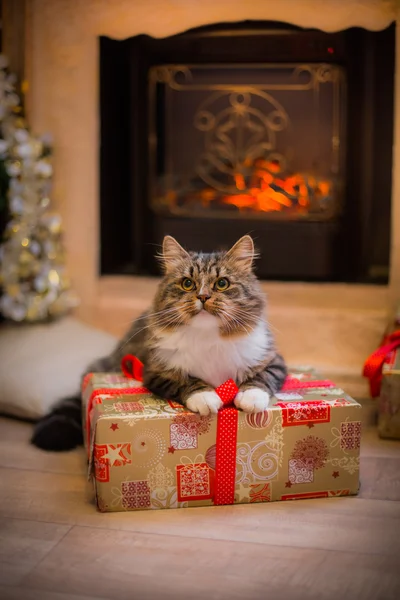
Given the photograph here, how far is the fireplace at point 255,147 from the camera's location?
290cm

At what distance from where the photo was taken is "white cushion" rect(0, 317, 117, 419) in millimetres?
2555

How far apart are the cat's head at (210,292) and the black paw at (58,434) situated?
478 mm

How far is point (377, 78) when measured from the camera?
9.35 feet

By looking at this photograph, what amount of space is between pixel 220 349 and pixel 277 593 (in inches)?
24.6

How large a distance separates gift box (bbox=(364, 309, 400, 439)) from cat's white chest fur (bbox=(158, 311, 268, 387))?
58cm

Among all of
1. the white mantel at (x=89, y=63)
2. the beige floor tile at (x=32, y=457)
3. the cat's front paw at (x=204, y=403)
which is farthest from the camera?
the white mantel at (x=89, y=63)

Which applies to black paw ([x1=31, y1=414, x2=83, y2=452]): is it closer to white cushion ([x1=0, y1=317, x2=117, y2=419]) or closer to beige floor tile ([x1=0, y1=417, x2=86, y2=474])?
beige floor tile ([x1=0, y1=417, x2=86, y2=474])

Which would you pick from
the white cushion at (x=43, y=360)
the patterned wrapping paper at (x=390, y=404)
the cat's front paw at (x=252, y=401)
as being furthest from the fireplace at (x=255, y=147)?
the cat's front paw at (x=252, y=401)

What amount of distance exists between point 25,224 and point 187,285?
1187mm

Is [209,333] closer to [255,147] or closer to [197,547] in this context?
[197,547]

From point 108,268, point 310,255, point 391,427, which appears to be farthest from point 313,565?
point 108,268

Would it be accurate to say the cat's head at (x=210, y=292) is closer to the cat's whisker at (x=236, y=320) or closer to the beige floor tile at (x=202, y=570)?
the cat's whisker at (x=236, y=320)

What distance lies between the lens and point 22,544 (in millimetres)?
1713

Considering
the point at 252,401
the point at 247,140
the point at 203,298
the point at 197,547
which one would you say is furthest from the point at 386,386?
the point at 247,140
